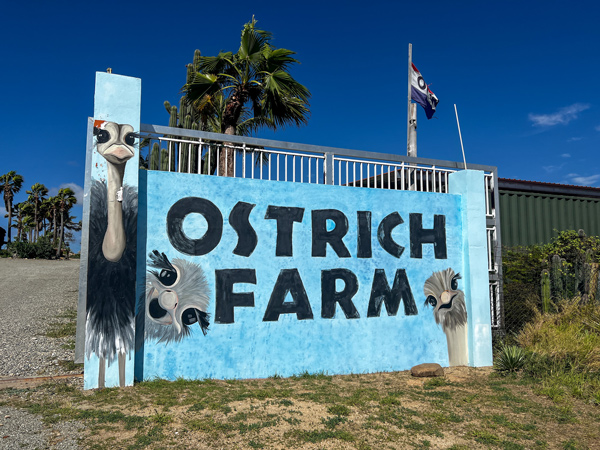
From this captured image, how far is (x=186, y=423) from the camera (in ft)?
17.4

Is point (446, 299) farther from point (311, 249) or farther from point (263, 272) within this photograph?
point (263, 272)

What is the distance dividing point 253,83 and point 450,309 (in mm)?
6928

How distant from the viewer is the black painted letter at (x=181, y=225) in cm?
709

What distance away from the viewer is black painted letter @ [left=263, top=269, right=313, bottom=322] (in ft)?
24.6

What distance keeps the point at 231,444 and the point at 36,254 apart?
43036mm

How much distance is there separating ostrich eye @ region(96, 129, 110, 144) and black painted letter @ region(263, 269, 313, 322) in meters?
3.38

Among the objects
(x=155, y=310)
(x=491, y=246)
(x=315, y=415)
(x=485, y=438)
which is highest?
(x=491, y=246)

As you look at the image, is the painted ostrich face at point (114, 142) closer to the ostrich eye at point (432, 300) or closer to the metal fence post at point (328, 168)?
the metal fence post at point (328, 168)

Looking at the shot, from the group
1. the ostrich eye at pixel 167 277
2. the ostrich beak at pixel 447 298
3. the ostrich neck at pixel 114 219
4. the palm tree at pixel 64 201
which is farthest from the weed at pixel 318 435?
the palm tree at pixel 64 201

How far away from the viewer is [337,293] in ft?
26.1

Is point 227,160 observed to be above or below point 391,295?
above

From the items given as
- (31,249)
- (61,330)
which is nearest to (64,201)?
(31,249)

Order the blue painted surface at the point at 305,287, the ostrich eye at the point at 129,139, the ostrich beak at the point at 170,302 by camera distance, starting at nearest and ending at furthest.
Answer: the ostrich eye at the point at 129,139 → the ostrich beak at the point at 170,302 → the blue painted surface at the point at 305,287

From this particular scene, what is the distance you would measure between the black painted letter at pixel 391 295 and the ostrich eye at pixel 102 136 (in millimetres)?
4956
